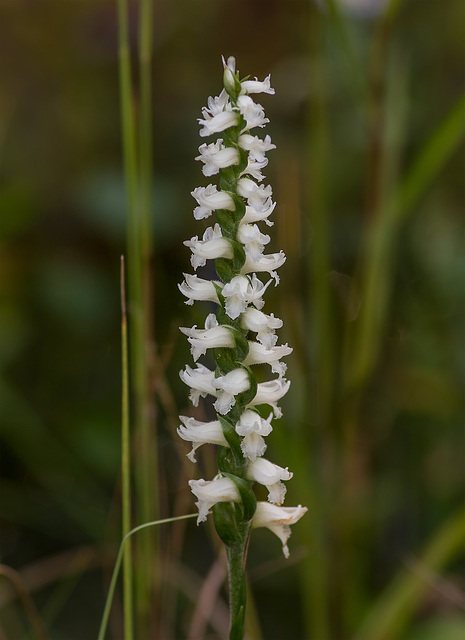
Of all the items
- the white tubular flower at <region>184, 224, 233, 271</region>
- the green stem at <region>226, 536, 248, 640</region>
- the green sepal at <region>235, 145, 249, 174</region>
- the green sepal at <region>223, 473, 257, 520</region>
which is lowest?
the green stem at <region>226, 536, 248, 640</region>

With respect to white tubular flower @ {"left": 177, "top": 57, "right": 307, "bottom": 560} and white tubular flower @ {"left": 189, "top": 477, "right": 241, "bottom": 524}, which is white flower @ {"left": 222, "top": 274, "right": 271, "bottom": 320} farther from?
white tubular flower @ {"left": 189, "top": 477, "right": 241, "bottom": 524}

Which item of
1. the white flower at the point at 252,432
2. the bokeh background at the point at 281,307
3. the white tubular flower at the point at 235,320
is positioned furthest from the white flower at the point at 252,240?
the bokeh background at the point at 281,307

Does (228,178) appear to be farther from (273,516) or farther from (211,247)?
(273,516)

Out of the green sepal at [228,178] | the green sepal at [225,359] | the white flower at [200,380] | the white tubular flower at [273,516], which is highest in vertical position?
the green sepal at [228,178]

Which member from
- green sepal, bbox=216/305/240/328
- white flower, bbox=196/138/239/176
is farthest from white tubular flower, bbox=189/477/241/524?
white flower, bbox=196/138/239/176

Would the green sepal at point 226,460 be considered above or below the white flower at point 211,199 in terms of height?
below

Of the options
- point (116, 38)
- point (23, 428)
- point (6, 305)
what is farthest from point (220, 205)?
point (116, 38)

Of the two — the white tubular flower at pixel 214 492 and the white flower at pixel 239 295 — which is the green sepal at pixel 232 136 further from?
the white tubular flower at pixel 214 492
